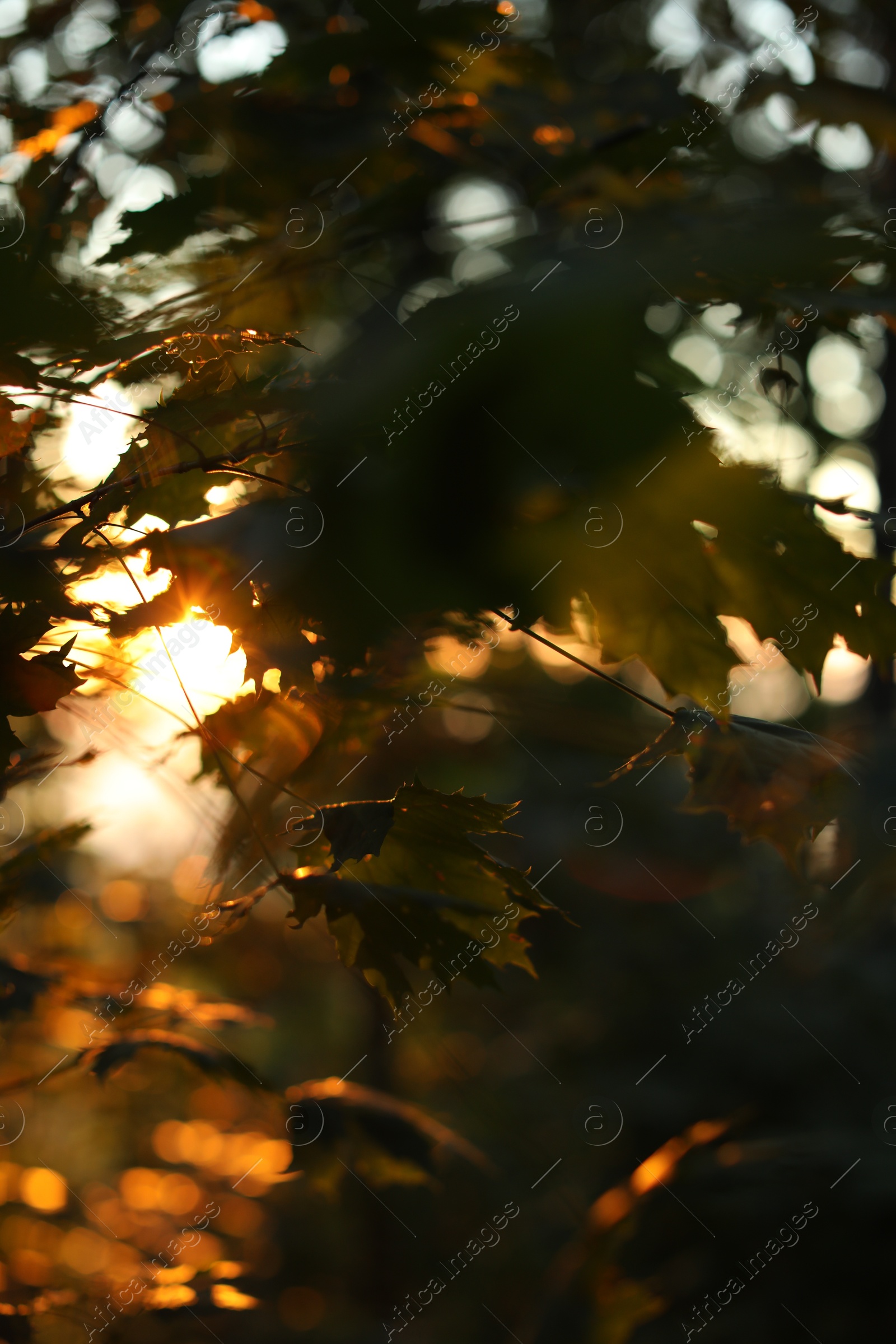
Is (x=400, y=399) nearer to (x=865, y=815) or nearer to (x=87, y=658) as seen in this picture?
(x=87, y=658)

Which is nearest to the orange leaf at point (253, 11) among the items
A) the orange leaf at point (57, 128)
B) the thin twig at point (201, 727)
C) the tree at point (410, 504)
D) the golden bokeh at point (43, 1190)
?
the tree at point (410, 504)

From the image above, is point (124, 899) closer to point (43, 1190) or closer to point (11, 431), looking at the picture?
point (43, 1190)

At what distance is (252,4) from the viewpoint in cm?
128

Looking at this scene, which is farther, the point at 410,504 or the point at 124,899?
the point at 124,899

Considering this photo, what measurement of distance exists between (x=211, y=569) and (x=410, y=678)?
0.23m

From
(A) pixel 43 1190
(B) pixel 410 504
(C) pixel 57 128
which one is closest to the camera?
(B) pixel 410 504

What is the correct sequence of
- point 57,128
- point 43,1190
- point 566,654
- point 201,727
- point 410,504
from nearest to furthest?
point 410,504
point 566,654
point 201,727
point 57,128
point 43,1190

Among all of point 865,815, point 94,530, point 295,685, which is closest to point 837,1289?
point 865,815

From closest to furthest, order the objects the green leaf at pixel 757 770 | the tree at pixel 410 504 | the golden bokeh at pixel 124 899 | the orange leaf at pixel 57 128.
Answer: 1. the tree at pixel 410 504
2. the green leaf at pixel 757 770
3. the orange leaf at pixel 57 128
4. the golden bokeh at pixel 124 899

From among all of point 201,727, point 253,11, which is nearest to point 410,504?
point 201,727

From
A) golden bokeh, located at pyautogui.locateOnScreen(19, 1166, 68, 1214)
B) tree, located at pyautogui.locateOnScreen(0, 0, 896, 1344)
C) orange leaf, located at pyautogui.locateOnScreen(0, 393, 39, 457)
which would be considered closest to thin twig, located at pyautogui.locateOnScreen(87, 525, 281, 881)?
tree, located at pyautogui.locateOnScreen(0, 0, 896, 1344)

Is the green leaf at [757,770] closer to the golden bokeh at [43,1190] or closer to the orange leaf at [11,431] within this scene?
the orange leaf at [11,431]

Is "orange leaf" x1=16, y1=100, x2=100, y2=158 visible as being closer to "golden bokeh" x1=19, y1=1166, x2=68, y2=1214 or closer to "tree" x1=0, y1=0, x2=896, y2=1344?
"tree" x1=0, y1=0, x2=896, y2=1344

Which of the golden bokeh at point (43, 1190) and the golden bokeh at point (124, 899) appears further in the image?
the golden bokeh at point (124, 899)
